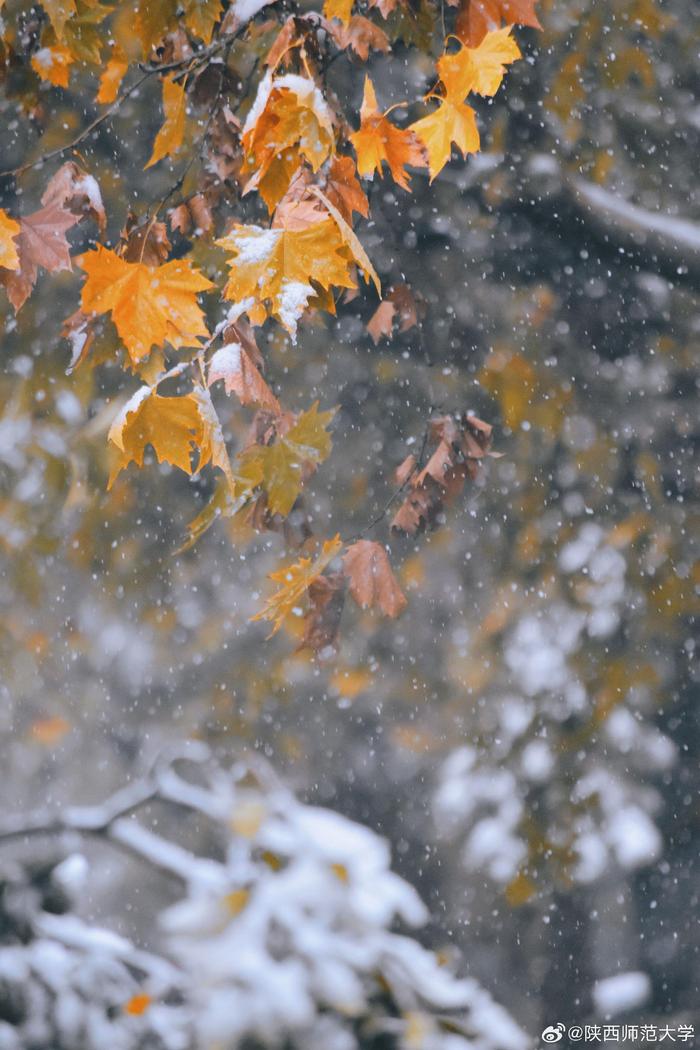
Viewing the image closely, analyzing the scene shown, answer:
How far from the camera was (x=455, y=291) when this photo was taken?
5.41 ft

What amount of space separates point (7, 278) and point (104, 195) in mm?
649

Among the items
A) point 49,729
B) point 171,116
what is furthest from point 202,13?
point 49,729

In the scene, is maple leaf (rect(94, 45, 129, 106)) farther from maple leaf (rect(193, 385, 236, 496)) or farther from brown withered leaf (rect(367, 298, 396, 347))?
maple leaf (rect(193, 385, 236, 496))

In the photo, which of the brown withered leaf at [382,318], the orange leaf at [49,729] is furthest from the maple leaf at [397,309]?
the orange leaf at [49,729]

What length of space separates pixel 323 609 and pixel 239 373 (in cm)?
37

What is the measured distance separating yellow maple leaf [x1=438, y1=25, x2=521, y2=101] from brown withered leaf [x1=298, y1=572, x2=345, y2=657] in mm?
577

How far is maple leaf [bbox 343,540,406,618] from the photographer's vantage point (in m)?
1.22

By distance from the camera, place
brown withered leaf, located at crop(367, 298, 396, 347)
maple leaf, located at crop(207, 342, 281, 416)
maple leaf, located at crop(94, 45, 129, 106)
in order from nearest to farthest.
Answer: maple leaf, located at crop(207, 342, 281, 416), maple leaf, located at crop(94, 45, 129, 106), brown withered leaf, located at crop(367, 298, 396, 347)

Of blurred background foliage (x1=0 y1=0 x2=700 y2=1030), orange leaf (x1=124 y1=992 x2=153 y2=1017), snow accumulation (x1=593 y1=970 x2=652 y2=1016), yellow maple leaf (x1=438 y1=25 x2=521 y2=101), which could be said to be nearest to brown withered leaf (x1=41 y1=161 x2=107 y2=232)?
yellow maple leaf (x1=438 y1=25 x2=521 y2=101)

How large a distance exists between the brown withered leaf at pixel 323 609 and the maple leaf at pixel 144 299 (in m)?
0.38

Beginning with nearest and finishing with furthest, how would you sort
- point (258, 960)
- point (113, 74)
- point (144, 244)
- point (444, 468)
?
point (144, 244)
point (444, 468)
point (113, 74)
point (258, 960)

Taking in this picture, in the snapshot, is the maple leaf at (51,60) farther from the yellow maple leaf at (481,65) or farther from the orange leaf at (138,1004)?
the orange leaf at (138,1004)

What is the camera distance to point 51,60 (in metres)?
1.19

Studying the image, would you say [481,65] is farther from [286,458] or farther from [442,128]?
[286,458]
